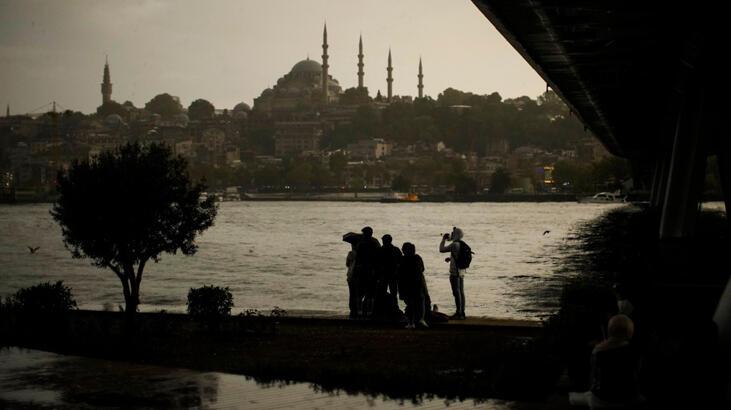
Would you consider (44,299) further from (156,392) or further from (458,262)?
(156,392)

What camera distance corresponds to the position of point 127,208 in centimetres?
1817

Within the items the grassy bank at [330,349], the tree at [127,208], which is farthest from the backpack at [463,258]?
the tree at [127,208]

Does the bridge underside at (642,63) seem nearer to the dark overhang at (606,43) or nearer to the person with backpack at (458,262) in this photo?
the dark overhang at (606,43)

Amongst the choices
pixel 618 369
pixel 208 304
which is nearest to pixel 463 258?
pixel 208 304

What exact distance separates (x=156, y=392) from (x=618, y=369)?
16.7 ft

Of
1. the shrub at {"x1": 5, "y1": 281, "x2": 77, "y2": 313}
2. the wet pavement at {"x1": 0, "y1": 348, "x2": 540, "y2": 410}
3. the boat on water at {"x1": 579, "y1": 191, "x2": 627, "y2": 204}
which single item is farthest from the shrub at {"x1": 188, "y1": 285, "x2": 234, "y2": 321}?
the boat on water at {"x1": 579, "y1": 191, "x2": 627, "y2": 204}

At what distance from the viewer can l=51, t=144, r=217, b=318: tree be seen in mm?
18141

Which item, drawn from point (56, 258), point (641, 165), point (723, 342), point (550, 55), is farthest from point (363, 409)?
point (641, 165)

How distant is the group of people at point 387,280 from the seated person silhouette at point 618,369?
8697 mm

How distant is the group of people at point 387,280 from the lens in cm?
1669

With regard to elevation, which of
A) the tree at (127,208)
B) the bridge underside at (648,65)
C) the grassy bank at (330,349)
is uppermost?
the bridge underside at (648,65)

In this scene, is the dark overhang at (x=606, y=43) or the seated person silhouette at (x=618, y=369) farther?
the dark overhang at (x=606, y=43)

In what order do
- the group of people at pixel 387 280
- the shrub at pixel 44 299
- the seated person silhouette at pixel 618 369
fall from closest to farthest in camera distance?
the seated person silhouette at pixel 618 369 → the group of people at pixel 387 280 → the shrub at pixel 44 299

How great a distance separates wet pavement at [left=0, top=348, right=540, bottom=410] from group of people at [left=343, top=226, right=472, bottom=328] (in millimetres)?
4563
